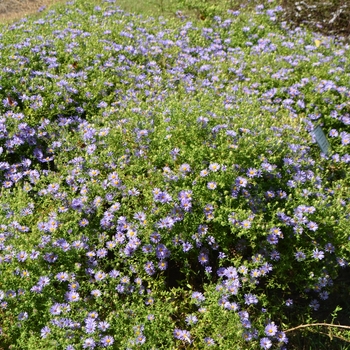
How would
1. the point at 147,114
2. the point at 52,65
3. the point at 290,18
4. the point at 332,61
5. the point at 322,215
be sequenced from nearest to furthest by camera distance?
1. the point at 322,215
2. the point at 147,114
3. the point at 52,65
4. the point at 332,61
5. the point at 290,18

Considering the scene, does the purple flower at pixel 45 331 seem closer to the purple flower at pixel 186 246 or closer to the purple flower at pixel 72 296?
the purple flower at pixel 72 296

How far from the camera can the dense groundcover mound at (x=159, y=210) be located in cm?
263

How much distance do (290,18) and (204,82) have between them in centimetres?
331

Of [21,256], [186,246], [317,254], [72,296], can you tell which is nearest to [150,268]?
[186,246]

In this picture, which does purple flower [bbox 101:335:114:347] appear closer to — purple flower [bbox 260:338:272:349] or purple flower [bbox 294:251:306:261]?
purple flower [bbox 260:338:272:349]

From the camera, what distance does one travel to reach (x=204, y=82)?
4.20 metres

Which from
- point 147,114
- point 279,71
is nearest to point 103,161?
point 147,114

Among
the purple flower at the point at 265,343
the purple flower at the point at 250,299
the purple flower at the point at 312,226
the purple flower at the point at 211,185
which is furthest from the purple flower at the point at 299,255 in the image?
the purple flower at the point at 211,185

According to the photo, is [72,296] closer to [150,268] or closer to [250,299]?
[150,268]

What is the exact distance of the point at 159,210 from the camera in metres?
2.84

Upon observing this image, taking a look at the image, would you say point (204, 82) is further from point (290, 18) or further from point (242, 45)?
point (290, 18)

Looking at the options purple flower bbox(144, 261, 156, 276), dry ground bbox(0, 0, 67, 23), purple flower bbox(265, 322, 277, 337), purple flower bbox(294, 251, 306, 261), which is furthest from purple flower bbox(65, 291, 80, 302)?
dry ground bbox(0, 0, 67, 23)

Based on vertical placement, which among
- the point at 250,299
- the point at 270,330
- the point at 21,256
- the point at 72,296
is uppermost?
the point at 21,256

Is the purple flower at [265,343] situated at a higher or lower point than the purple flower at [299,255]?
lower
